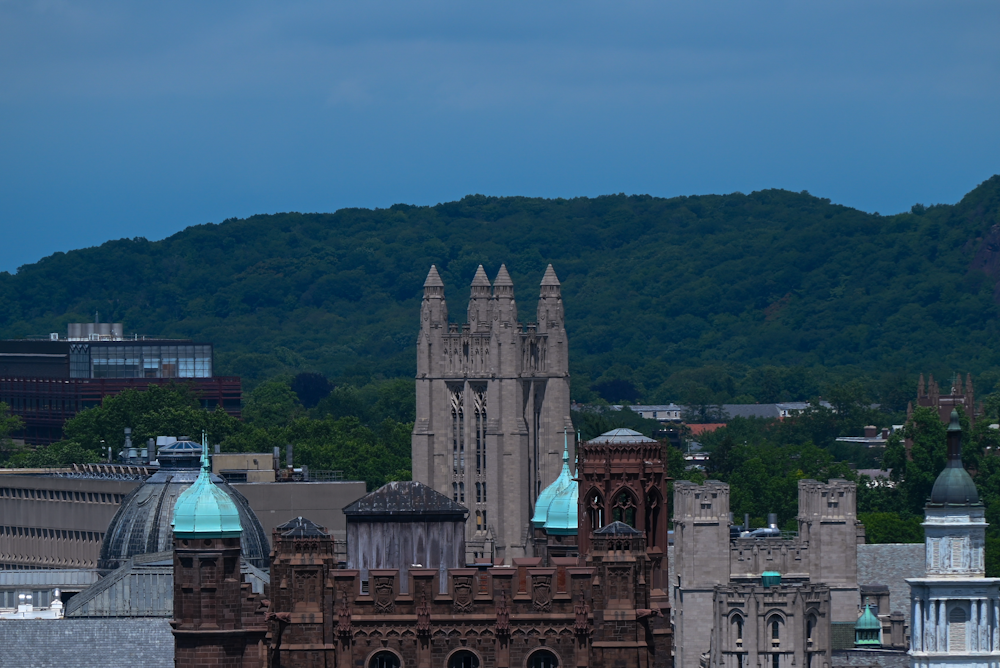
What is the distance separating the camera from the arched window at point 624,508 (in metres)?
102

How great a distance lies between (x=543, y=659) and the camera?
8469 centimetres

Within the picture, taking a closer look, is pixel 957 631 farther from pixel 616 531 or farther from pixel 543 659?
pixel 543 659

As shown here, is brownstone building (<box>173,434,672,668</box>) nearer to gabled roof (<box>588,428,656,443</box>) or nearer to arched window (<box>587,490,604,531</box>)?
arched window (<box>587,490,604,531</box>)

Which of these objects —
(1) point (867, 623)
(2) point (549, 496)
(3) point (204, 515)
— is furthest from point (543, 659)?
(1) point (867, 623)

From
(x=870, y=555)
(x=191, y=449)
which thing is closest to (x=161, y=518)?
(x=191, y=449)

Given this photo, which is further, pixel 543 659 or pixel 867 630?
pixel 867 630

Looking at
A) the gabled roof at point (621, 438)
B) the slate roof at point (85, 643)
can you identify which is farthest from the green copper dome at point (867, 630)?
the slate roof at point (85, 643)

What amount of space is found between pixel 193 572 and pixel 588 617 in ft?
35.9

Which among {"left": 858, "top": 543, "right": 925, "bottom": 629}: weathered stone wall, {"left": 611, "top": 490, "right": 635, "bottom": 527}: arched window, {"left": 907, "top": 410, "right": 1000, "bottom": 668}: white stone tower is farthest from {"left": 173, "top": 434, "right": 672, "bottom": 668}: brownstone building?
{"left": 858, "top": 543, "right": 925, "bottom": 629}: weathered stone wall

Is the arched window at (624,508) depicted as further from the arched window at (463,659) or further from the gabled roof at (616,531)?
the arched window at (463,659)

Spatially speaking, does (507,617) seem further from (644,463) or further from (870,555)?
(870,555)

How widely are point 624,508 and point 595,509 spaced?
63.2 inches

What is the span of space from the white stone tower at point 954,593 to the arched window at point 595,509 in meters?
15.4

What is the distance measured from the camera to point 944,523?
8612cm
